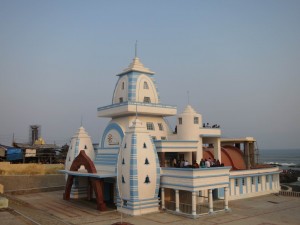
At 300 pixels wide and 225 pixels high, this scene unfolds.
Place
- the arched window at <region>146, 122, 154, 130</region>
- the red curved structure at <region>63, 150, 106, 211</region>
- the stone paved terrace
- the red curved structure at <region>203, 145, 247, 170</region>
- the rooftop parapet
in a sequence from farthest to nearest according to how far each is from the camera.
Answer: the red curved structure at <region>203, 145, 247, 170</region>
the arched window at <region>146, 122, 154, 130</region>
the rooftop parapet
the red curved structure at <region>63, 150, 106, 211</region>
the stone paved terrace

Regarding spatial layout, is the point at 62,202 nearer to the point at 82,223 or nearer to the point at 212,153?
the point at 82,223

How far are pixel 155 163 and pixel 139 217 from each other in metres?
3.88

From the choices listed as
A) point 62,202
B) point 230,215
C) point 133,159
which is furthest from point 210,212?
point 62,202

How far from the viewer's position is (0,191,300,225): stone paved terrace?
1961 cm

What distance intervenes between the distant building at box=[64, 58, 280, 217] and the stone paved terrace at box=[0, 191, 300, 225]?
3.13 ft

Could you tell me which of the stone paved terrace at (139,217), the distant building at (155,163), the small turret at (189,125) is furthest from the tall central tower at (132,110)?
the stone paved terrace at (139,217)

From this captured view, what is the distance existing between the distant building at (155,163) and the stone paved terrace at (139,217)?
954 millimetres

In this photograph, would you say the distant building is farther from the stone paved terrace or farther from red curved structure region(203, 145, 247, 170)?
the stone paved terrace

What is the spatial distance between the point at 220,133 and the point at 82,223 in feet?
44.9

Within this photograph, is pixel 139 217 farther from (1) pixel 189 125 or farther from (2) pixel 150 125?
(1) pixel 189 125

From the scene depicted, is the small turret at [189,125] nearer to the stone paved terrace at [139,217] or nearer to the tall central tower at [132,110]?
the tall central tower at [132,110]

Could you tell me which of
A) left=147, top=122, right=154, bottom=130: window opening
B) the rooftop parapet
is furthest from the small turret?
left=147, top=122, right=154, bottom=130: window opening

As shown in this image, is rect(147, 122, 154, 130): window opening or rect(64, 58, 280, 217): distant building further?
rect(147, 122, 154, 130): window opening

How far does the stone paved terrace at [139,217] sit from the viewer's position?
19.6 metres
